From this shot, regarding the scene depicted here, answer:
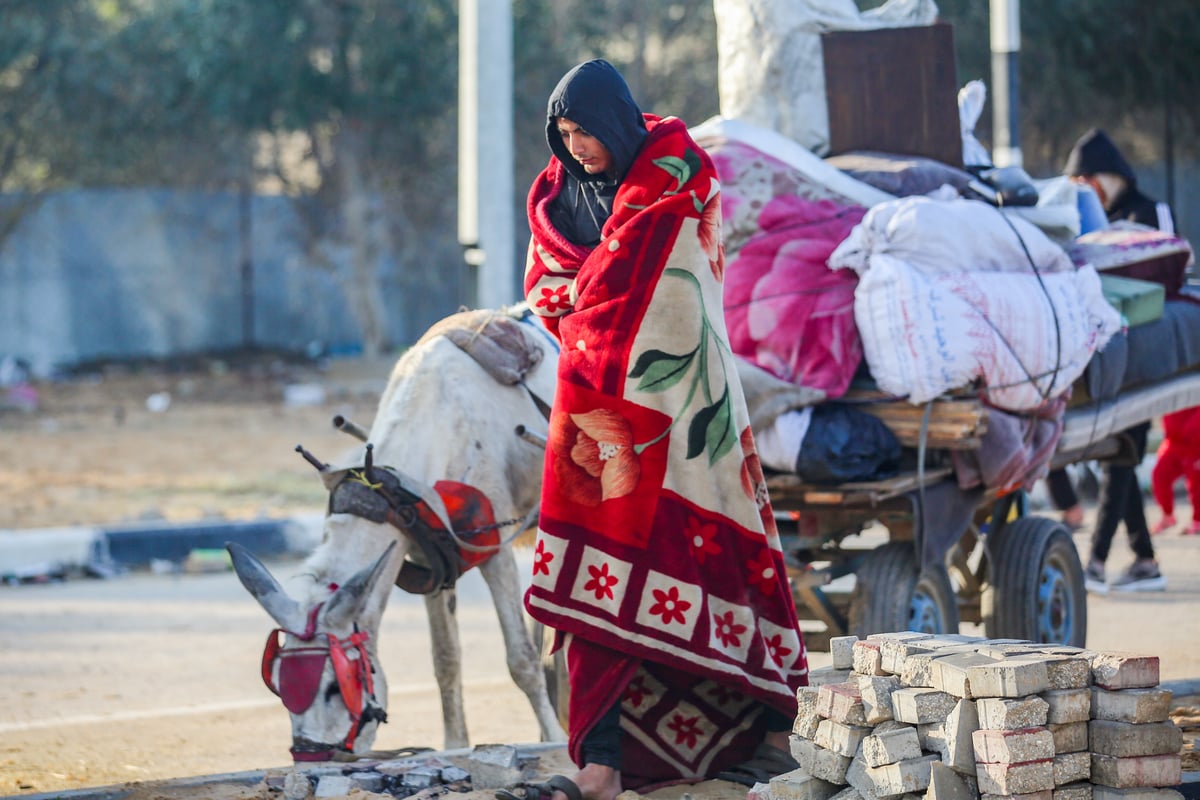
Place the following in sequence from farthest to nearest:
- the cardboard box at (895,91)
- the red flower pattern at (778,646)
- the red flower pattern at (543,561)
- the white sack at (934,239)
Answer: the cardboard box at (895,91) → the white sack at (934,239) → the red flower pattern at (778,646) → the red flower pattern at (543,561)

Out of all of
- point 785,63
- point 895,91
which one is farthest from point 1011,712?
point 785,63

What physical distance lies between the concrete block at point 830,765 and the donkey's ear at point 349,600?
72.3 inches

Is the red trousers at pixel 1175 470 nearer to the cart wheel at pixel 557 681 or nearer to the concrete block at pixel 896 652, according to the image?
the cart wheel at pixel 557 681

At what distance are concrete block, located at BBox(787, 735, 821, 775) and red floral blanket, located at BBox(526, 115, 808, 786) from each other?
46 centimetres

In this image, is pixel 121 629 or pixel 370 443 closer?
pixel 370 443

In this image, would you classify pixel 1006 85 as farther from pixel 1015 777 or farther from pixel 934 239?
pixel 1015 777

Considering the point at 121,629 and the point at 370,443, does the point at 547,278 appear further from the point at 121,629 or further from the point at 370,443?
the point at 121,629

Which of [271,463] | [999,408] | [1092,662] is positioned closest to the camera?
[1092,662]

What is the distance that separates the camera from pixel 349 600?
4.83 m

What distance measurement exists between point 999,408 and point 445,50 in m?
14.3

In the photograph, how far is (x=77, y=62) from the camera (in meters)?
19.2

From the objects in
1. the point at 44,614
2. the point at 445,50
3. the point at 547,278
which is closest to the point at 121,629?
the point at 44,614

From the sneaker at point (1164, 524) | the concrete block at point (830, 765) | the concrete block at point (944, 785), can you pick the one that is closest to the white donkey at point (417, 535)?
the concrete block at point (830, 765)

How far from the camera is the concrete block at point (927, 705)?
336cm
